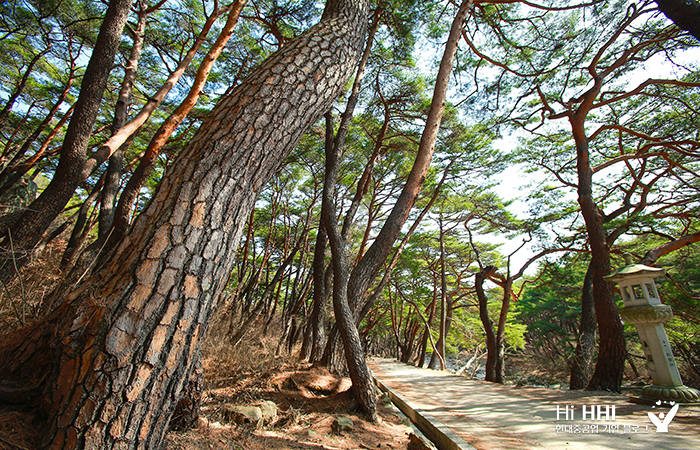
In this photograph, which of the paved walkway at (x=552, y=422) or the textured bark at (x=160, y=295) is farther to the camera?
the paved walkway at (x=552, y=422)

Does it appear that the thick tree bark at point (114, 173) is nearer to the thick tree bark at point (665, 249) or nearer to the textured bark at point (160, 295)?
the textured bark at point (160, 295)

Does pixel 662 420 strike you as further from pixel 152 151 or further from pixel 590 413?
pixel 152 151

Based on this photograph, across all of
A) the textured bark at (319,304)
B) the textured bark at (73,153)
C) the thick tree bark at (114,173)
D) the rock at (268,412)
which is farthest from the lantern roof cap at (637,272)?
the thick tree bark at (114,173)

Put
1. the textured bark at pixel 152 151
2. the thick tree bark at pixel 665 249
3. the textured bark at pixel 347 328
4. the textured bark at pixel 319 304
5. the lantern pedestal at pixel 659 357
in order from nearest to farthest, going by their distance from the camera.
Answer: the textured bark at pixel 347 328 → the textured bark at pixel 152 151 → the lantern pedestal at pixel 659 357 → the textured bark at pixel 319 304 → the thick tree bark at pixel 665 249

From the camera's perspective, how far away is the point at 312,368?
184 inches

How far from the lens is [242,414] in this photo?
2.75 m

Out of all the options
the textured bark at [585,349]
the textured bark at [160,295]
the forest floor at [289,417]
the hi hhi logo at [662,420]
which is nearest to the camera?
the textured bark at [160,295]

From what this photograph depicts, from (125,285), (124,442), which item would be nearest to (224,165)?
(125,285)

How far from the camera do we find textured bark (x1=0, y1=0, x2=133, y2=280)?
3.36 metres

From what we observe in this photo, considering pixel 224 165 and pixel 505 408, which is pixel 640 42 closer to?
pixel 505 408

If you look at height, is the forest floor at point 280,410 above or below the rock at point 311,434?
above

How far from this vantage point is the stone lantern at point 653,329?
412cm

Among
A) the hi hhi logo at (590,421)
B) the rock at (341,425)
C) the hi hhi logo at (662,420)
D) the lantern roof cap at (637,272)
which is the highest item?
the lantern roof cap at (637,272)

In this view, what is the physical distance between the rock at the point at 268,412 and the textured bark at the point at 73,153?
120 inches
